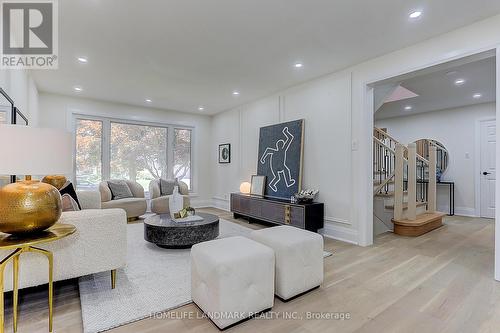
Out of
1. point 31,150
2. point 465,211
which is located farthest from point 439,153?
point 31,150

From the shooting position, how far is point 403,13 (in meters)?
2.43

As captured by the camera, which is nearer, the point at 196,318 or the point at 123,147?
the point at 196,318

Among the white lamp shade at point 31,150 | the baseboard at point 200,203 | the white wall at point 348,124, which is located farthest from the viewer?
the baseboard at point 200,203

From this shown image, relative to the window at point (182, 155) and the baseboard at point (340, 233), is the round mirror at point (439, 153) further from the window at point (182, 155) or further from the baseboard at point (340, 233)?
the window at point (182, 155)

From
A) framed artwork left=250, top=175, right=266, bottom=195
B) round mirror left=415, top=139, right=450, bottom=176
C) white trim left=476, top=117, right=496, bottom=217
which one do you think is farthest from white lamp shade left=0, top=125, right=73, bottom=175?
white trim left=476, top=117, right=496, bottom=217

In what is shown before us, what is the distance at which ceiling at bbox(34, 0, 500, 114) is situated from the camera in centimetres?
236

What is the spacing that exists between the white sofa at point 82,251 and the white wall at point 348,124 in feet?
9.71

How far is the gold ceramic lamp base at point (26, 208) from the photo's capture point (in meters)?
1.49

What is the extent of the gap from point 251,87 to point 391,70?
2.30 metres

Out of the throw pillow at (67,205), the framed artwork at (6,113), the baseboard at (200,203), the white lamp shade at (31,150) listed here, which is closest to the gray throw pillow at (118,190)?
the baseboard at (200,203)

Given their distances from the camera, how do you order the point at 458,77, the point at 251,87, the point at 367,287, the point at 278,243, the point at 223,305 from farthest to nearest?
the point at 251,87 → the point at 458,77 → the point at 367,287 → the point at 278,243 → the point at 223,305

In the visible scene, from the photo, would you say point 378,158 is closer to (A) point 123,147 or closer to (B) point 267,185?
(B) point 267,185

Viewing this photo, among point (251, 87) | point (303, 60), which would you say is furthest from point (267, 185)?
point (303, 60)

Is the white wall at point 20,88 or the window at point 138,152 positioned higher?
the white wall at point 20,88
